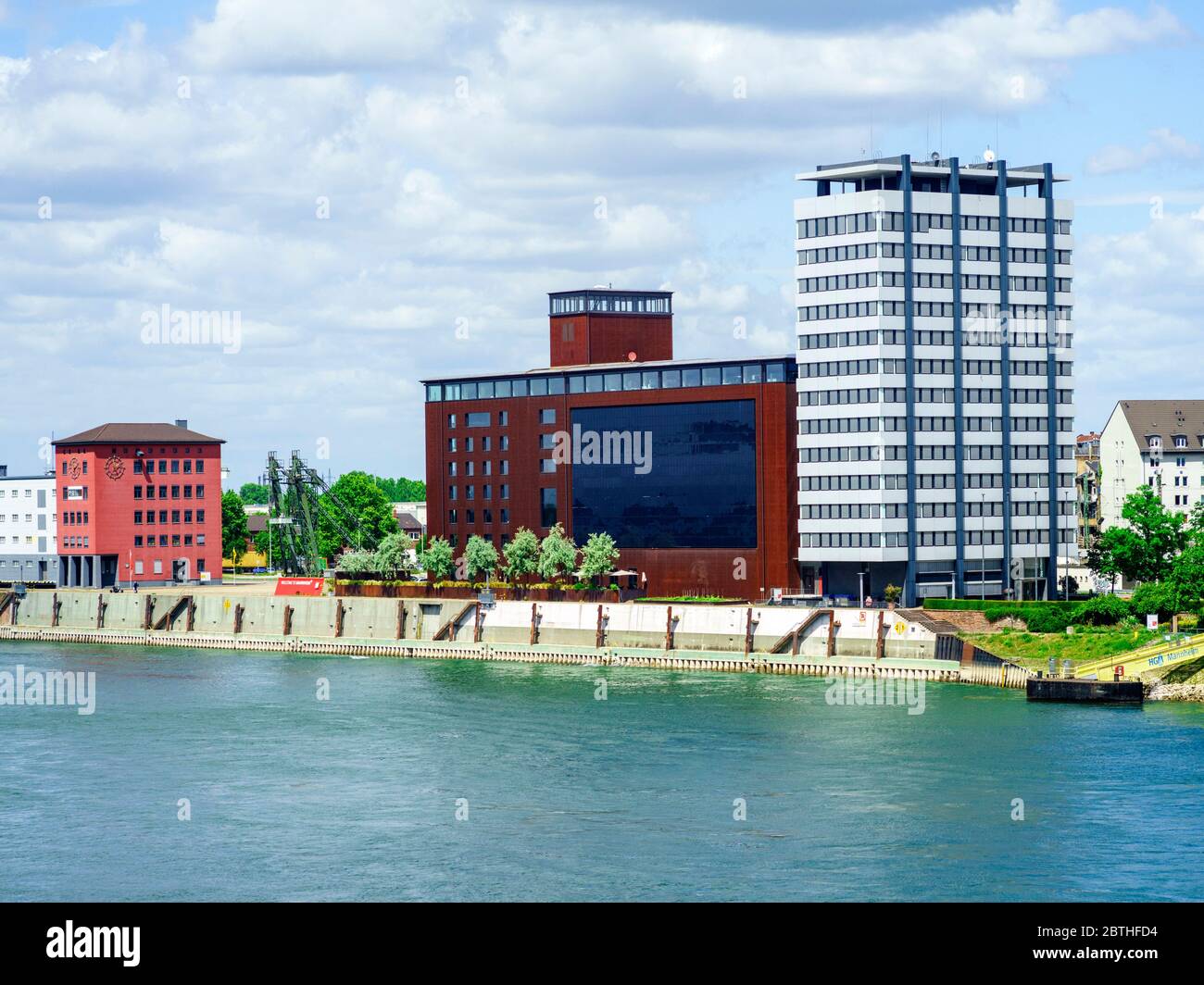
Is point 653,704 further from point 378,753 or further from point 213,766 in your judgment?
point 213,766

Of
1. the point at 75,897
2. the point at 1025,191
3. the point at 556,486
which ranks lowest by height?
the point at 75,897

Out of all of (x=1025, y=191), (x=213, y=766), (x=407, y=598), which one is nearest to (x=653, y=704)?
(x=213, y=766)

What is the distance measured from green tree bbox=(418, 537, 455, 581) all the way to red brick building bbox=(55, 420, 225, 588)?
37.0 meters

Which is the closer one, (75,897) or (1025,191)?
(75,897)

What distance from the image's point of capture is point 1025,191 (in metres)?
141

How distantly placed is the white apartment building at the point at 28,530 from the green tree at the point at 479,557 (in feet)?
187

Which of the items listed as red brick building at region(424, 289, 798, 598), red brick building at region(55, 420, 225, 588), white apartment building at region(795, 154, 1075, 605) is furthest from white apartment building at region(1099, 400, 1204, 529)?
red brick building at region(55, 420, 225, 588)

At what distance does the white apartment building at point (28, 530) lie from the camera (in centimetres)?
18700

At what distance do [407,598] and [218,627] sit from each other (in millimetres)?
21969

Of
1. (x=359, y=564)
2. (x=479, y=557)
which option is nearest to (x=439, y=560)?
(x=479, y=557)

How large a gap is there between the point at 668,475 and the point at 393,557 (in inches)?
1234

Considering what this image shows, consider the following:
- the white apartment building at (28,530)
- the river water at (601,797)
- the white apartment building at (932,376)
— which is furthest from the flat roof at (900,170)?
the white apartment building at (28,530)

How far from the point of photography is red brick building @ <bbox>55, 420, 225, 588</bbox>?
586 feet
